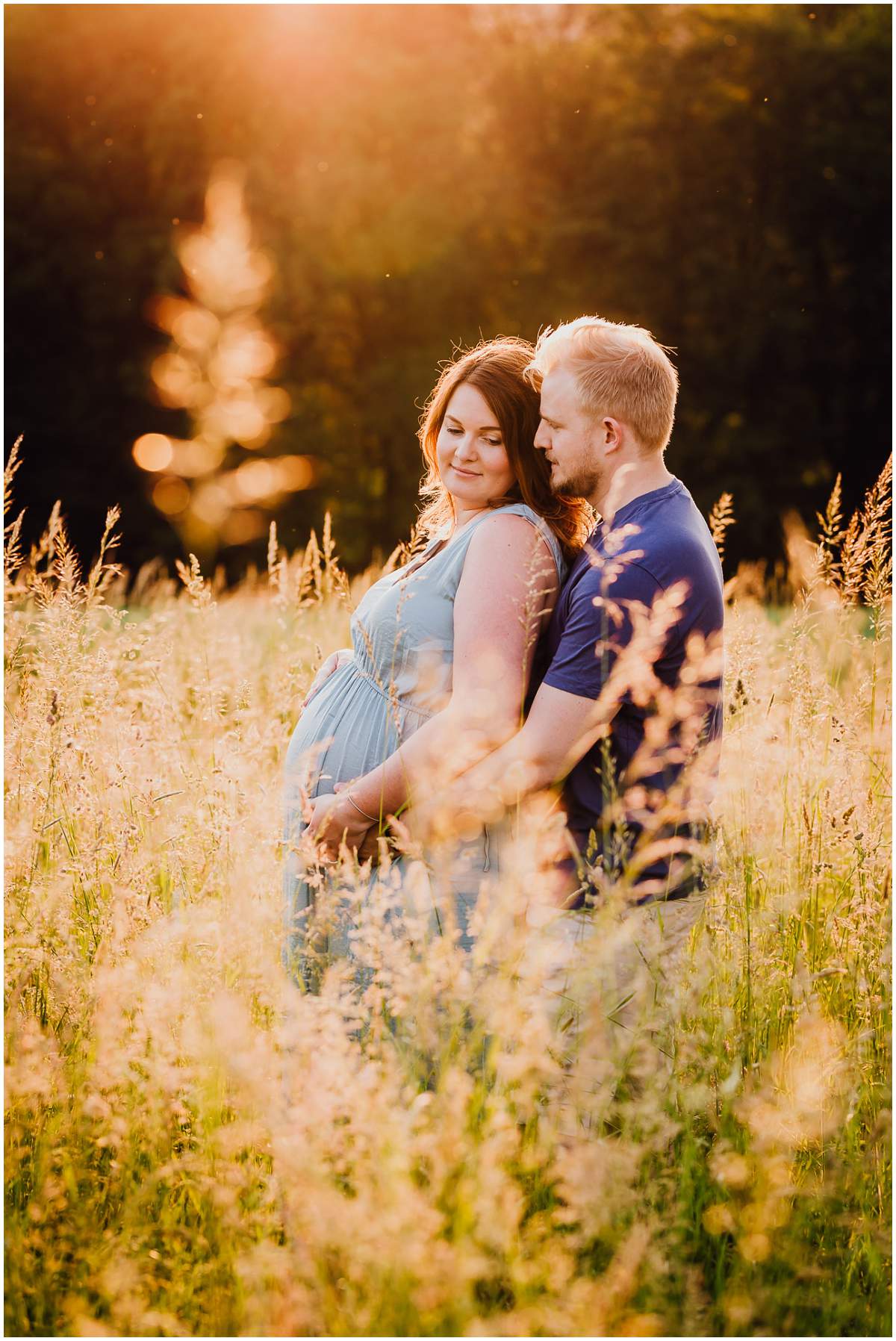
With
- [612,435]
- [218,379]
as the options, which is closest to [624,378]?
[612,435]

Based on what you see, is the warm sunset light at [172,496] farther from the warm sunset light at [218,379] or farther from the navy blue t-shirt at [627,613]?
the navy blue t-shirt at [627,613]

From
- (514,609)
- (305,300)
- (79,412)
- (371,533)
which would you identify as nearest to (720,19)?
(305,300)

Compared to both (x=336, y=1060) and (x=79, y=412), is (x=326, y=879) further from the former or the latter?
(x=79, y=412)

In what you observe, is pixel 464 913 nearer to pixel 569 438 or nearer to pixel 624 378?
pixel 569 438

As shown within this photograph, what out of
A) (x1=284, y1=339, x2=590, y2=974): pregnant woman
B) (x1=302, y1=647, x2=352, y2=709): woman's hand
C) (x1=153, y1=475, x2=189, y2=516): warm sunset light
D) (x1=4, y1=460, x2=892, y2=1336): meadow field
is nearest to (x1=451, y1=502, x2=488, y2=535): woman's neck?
(x1=284, y1=339, x2=590, y2=974): pregnant woman

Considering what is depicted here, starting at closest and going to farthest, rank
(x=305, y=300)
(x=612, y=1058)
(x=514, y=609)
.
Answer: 1. (x=612, y=1058)
2. (x=514, y=609)
3. (x=305, y=300)

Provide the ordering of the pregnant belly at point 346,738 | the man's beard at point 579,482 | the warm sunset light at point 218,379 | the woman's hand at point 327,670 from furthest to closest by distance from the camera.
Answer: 1. the woman's hand at point 327,670
2. the pregnant belly at point 346,738
3. the man's beard at point 579,482
4. the warm sunset light at point 218,379

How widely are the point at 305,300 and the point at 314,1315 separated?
1528cm

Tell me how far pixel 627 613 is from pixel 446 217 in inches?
609

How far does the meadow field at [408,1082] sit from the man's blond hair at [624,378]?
0.57 metres

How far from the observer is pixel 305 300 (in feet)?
50.4

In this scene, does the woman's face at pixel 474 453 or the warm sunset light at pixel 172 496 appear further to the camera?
the woman's face at pixel 474 453

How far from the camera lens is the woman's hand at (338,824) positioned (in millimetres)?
2436

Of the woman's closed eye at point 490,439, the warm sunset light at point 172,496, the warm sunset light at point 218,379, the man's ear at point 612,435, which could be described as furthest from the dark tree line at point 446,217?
the warm sunset light at point 218,379
